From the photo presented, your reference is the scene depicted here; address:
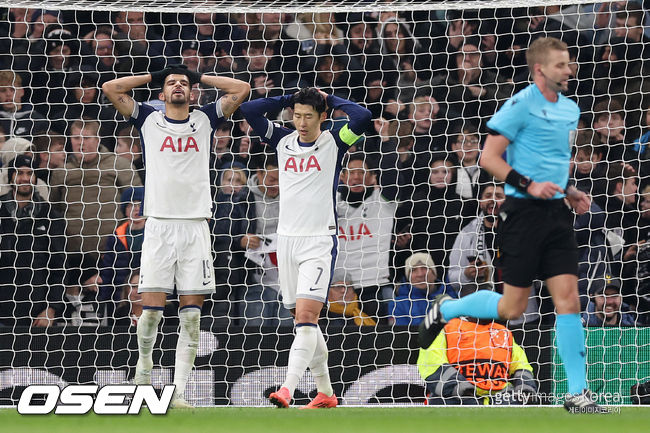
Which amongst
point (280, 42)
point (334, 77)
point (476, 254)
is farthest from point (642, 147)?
point (280, 42)

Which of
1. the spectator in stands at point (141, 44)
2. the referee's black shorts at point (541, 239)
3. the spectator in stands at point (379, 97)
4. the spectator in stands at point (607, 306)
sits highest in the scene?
the spectator in stands at point (141, 44)

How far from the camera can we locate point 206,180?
7.75 meters

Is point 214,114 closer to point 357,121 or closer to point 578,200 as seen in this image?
point 357,121

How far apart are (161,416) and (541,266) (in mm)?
2399

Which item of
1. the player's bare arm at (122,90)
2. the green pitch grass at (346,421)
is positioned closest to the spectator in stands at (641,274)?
the green pitch grass at (346,421)

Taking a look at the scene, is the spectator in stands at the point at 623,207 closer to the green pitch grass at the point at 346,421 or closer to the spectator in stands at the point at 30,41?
the green pitch grass at the point at 346,421

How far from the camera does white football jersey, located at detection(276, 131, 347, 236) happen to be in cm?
745

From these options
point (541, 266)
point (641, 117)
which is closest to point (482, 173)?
point (641, 117)

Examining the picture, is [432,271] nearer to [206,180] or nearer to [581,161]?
[581,161]

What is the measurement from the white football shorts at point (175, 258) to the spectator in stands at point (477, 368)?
1.88 meters

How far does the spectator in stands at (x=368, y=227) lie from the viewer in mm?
9523

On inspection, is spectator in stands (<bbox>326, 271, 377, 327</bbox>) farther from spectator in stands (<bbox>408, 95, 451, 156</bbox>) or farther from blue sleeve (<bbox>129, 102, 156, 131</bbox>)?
blue sleeve (<bbox>129, 102, 156, 131</bbox>)

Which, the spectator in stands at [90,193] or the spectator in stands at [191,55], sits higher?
the spectator in stands at [191,55]

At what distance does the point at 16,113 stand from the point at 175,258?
A: 131 inches
